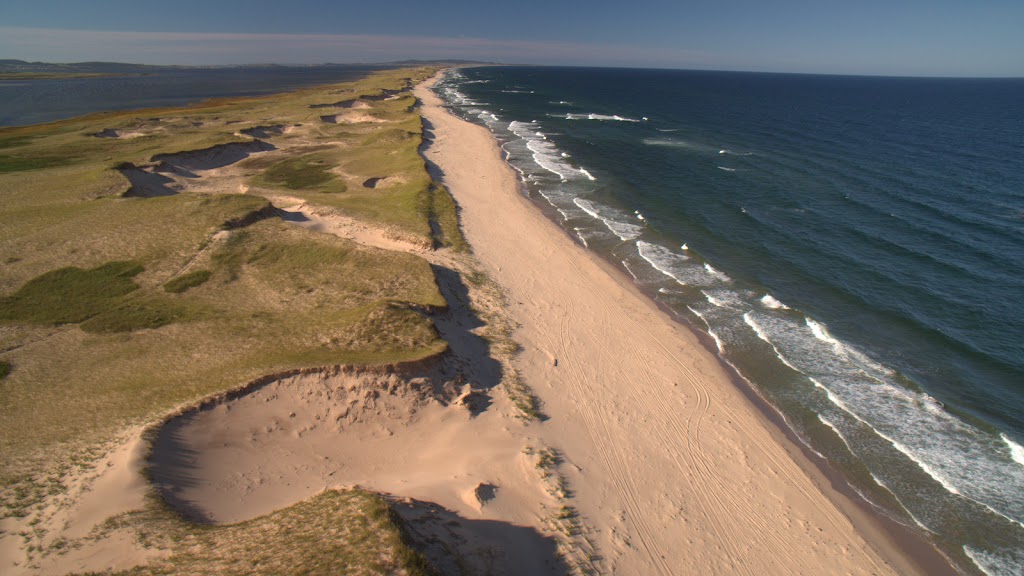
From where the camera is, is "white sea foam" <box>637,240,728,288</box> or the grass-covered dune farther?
"white sea foam" <box>637,240,728,288</box>

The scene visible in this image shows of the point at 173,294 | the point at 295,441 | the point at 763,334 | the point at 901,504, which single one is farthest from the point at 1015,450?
the point at 173,294

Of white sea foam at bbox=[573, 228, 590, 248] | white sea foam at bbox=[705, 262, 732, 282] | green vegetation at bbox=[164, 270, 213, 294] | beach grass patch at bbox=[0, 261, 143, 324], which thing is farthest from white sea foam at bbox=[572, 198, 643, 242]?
beach grass patch at bbox=[0, 261, 143, 324]

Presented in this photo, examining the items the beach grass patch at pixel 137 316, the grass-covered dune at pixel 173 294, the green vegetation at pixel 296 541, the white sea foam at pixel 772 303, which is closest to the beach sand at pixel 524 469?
the green vegetation at pixel 296 541

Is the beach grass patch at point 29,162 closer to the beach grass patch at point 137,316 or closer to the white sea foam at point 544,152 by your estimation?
the beach grass patch at point 137,316

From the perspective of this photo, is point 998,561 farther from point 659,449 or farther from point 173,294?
point 173,294

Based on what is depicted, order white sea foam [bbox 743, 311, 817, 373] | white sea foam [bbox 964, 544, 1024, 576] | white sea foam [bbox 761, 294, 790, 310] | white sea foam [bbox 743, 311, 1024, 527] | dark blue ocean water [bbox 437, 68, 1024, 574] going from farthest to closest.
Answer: white sea foam [bbox 761, 294, 790, 310] → white sea foam [bbox 743, 311, 817, 373] → dark blue ocean water [bbox 437, 68, 1024, 574] → white sea foam [bbox 743, 311, 1024, 527] → white sea foam [bbox 964, 544, 1024, 576]

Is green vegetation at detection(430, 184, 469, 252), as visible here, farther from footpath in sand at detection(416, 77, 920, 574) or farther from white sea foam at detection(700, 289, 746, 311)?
white sea foam at detection(700, 289, 746, 311)

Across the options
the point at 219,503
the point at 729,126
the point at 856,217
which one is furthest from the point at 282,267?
the point at 729,126
